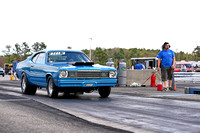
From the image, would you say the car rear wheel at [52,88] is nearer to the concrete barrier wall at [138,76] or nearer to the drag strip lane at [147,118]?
the drag strip lane at [147,118]

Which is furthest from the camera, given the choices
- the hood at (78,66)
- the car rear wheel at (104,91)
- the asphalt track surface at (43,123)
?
the car rear wheel at (104,91)

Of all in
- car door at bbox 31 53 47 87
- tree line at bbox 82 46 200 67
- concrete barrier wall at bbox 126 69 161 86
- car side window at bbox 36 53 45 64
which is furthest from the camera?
tree line at bbox 82 46 200 67

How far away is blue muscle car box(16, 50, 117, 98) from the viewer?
10.4 meters

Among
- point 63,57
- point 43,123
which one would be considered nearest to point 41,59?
point 63,57

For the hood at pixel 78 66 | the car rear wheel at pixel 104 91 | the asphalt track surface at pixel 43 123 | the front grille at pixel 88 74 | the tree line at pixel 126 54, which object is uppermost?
the tree line at pixel 126 54

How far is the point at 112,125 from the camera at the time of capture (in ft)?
18.7

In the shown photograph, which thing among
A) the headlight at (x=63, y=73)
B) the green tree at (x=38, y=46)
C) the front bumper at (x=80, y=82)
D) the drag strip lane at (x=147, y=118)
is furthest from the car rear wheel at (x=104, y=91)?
the green tree at (x=38, y=46)

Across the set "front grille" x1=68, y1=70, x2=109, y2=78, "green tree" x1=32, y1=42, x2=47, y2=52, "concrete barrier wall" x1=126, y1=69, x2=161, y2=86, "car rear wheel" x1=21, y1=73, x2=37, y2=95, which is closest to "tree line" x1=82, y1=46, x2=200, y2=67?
"green tree" x1=32, y1=42, x2=47, y2=52

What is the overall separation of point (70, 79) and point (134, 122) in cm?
460

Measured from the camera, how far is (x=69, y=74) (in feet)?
34.0

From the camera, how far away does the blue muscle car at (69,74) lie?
1036 cm

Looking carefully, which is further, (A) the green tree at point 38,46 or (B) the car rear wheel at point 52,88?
(A) the green tree at point 38,46

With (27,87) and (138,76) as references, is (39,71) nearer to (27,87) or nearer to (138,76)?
(27,87)

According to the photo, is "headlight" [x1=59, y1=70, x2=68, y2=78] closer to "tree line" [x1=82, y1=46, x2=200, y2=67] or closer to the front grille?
the front grille
